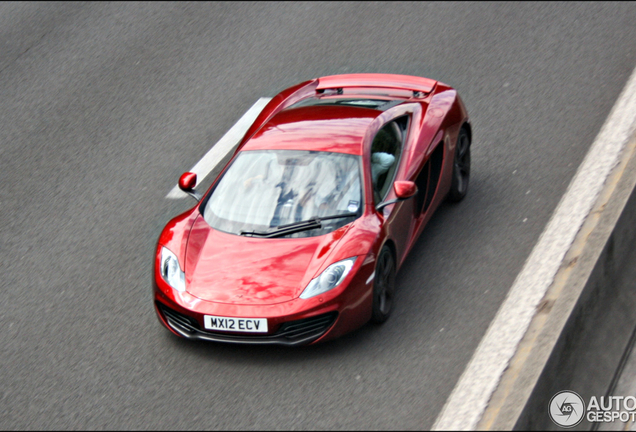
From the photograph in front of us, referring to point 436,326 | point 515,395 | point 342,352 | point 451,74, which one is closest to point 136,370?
point 342,352

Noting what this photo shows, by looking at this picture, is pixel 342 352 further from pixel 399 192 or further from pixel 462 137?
pixel 462 137

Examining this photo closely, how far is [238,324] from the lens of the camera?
20.2 feet

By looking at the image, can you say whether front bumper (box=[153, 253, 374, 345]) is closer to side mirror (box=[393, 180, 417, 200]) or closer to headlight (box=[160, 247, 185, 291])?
headlight (box=[160, 247, 185, 291])

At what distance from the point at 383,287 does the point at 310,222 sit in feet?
2.46

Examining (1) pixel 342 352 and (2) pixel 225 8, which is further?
(2) pixel 225 8

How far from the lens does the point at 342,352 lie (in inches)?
253

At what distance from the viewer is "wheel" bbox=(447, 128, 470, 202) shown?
324 inches

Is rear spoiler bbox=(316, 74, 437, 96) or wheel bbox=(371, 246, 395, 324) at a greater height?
rear spoiler bbox=(316, 74, 437, 96)

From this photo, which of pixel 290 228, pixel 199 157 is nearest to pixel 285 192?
pixel 290 228

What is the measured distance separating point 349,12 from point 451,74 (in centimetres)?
254

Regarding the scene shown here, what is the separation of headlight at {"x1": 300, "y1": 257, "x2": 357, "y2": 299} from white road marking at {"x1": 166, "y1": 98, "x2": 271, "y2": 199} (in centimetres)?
294

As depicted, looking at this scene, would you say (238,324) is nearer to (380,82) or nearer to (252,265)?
(252,265)

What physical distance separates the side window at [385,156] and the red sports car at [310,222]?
1cm

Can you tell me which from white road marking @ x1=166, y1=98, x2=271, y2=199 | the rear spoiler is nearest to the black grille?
white road marking @ x1=166, y1=98, x2=271, y2=199
